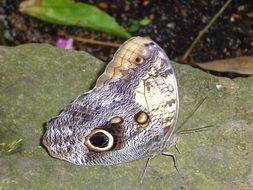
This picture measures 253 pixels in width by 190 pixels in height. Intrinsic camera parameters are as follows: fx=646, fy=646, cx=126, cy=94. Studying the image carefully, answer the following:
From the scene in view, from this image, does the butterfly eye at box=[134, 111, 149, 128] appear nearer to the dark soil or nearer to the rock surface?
the rock surface

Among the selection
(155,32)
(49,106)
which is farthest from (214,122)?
(155,32)

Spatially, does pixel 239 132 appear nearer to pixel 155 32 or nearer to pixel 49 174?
pixel 49 174

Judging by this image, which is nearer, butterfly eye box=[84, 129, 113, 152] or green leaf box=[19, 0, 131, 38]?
butterfly eye box=[84, 129, 113, 152]

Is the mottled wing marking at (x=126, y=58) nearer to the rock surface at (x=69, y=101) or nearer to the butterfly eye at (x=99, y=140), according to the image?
the butterfly eye at (x=99, y=140)

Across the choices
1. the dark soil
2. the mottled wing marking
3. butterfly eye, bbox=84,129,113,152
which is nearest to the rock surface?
butterfly eye, bbox=84,129,113,152

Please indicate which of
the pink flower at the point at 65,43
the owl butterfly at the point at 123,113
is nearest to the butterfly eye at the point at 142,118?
the owl butterfly at the point at 123,113

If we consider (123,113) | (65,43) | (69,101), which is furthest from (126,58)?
(65,43)
